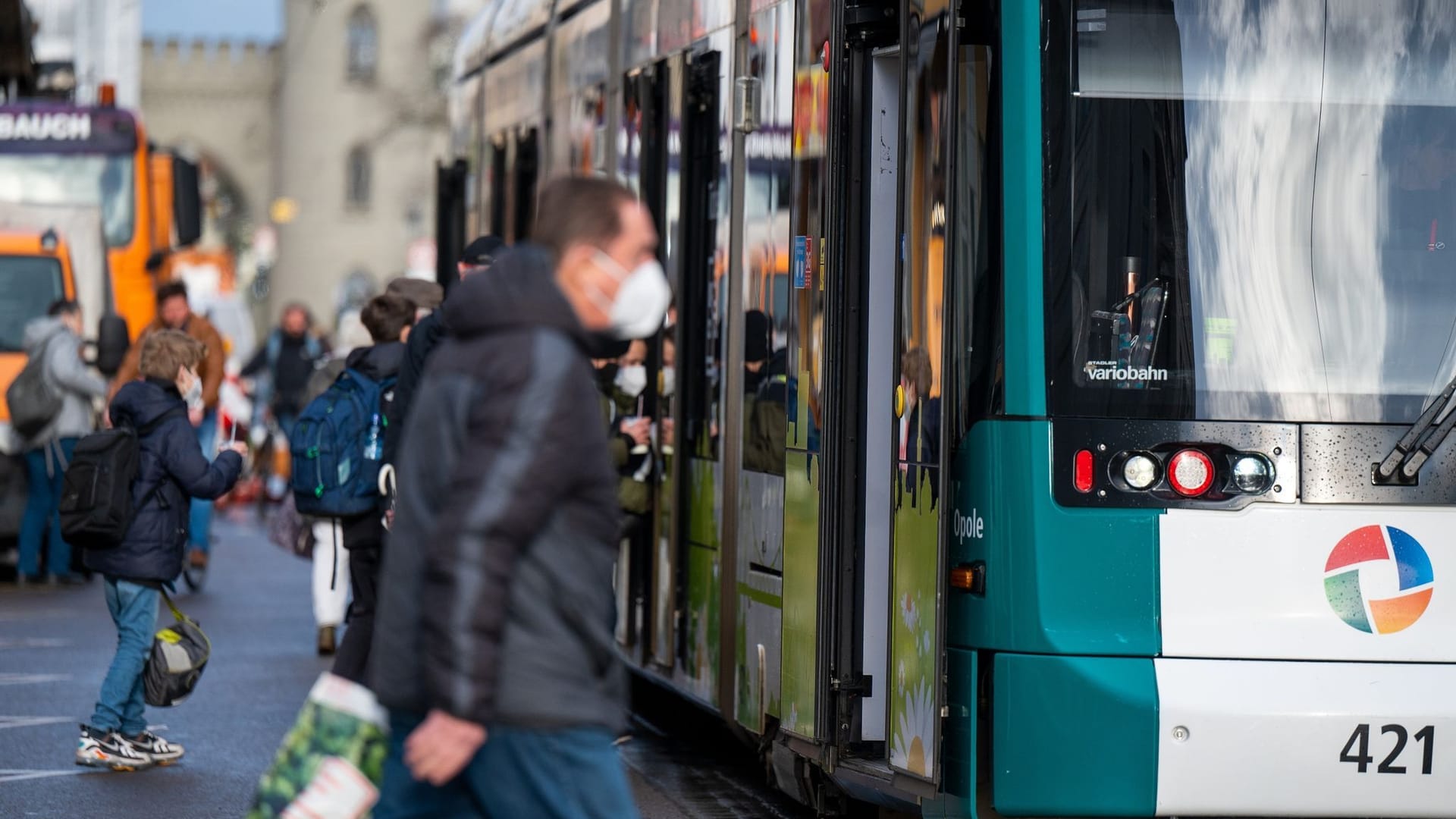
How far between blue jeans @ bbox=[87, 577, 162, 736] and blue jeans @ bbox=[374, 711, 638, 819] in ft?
16.1

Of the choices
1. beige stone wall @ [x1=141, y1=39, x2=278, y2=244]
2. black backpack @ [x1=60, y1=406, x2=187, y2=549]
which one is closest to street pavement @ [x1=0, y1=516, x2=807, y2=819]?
black backpack @ [x1=60, y1=406, x2=187, y2=549]

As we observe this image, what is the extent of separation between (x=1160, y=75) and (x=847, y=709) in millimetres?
1843

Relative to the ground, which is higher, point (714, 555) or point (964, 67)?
point (964, 67)

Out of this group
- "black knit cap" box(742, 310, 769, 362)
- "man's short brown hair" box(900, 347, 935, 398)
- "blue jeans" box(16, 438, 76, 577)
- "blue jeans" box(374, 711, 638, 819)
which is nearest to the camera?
"blue jeans" box(374, 711, 638, 819)

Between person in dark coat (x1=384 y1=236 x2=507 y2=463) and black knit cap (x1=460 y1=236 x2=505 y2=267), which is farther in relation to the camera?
black knit cap (x1=460 y1=236 x2=505 y2=267)

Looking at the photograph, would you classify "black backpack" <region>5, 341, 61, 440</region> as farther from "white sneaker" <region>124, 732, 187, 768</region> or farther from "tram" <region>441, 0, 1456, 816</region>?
"tram" <region>441, 0, 1456, 816</region>

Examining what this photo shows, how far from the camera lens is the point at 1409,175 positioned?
6.09 m

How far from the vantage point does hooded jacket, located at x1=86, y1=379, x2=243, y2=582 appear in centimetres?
871

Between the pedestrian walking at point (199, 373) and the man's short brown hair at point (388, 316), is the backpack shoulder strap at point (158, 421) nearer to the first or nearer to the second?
the man's short brown hair at point (388, 316)

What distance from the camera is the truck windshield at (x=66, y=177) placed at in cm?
2034

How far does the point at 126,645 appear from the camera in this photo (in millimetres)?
8812

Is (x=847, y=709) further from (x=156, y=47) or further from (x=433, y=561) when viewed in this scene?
(x=156, y=47)

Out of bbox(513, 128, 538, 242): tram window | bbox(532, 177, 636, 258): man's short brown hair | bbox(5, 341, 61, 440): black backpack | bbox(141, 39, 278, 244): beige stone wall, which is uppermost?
bbox(141, 39, 278, 244): beige stone wall

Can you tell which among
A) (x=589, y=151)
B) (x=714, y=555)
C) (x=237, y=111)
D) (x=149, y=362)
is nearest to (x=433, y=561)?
(x=714, y=555)
